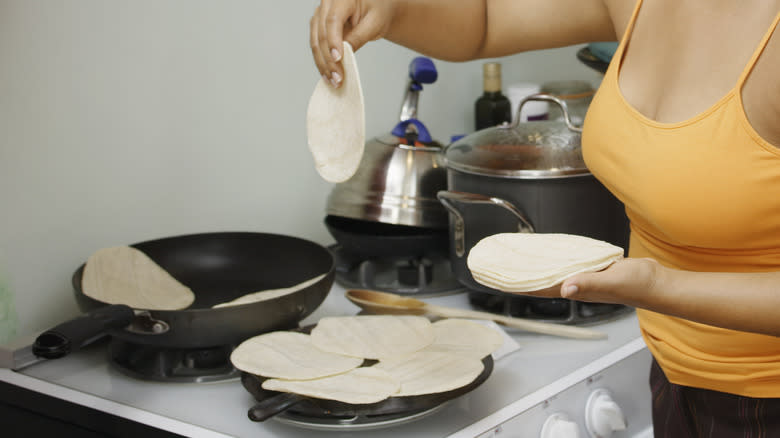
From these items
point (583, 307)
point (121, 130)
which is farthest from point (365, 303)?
point (121, 130)

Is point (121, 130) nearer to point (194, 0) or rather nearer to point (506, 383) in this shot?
point (194, 0)

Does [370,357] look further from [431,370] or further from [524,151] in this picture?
[524,151]

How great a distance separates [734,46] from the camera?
0.81 m

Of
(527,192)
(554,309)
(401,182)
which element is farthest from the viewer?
(401,182)

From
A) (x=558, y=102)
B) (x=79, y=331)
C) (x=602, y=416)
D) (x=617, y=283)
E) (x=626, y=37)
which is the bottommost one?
(x=602, y=416)

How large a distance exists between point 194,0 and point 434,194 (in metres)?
0.57

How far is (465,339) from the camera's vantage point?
1.09 meters

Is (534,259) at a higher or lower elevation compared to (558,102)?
lower

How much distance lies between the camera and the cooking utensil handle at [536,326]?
1241mm

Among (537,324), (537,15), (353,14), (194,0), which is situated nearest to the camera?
(353,14)

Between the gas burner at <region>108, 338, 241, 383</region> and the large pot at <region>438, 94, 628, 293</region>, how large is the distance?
449mm

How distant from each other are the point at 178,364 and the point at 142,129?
1.49 feet

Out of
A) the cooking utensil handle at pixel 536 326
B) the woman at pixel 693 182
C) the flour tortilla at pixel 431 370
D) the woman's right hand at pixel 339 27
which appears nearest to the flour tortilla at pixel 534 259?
the woman at pixel 693 182

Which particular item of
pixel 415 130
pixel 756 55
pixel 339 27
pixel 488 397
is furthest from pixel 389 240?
pixel 756 55
